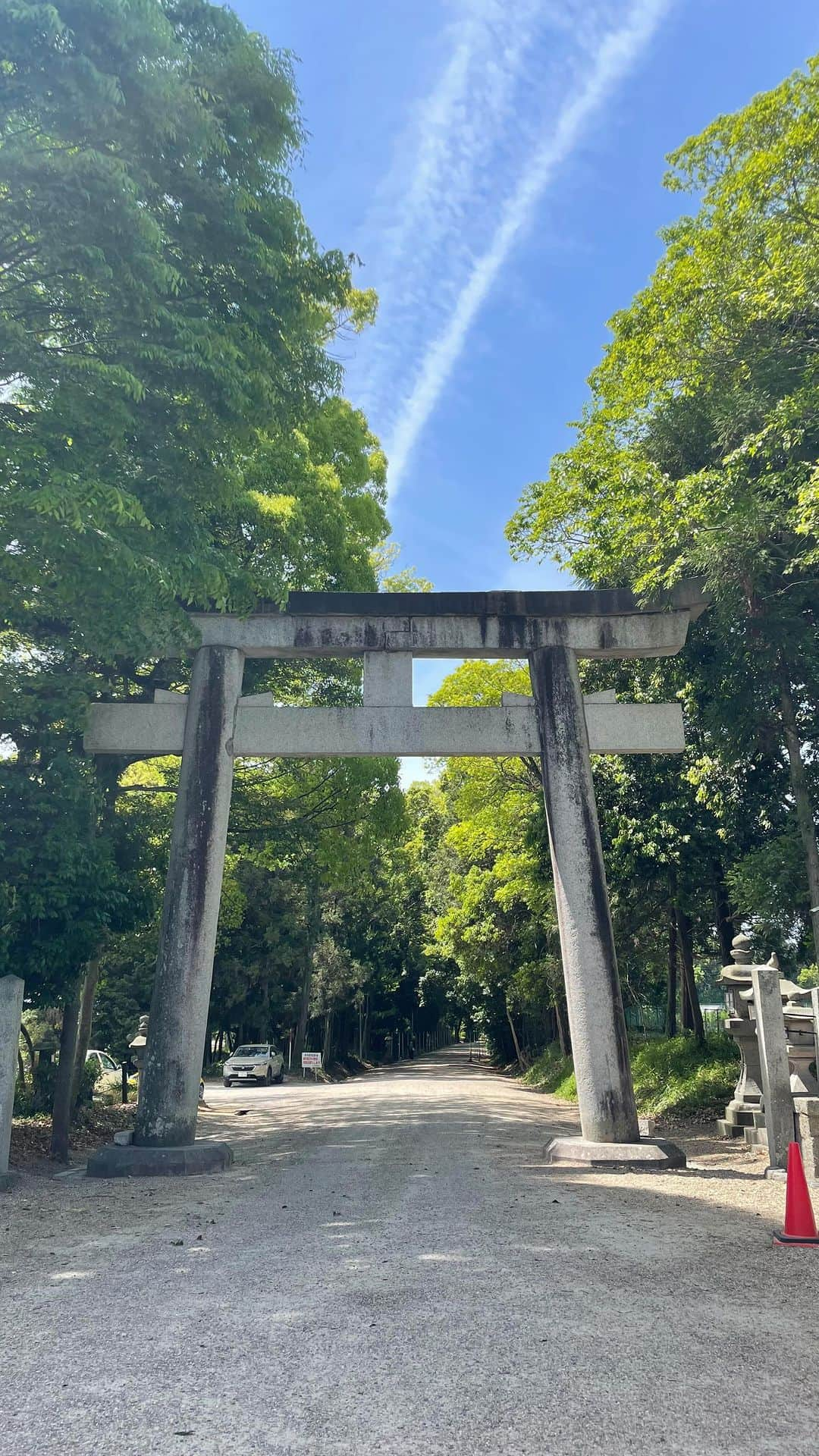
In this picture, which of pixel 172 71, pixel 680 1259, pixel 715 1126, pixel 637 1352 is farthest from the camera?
pixel 715 1126

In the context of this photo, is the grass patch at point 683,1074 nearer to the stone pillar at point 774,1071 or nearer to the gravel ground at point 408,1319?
the stone pillar at point 774,1071

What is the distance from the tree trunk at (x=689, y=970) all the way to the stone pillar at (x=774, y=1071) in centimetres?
614

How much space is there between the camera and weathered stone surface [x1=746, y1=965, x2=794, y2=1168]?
8594 millimetres

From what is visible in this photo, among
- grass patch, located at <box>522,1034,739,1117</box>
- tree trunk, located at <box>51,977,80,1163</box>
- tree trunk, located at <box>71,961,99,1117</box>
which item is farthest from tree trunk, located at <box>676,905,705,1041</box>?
tree trunk, located at <box>51,977,80,1163</box>

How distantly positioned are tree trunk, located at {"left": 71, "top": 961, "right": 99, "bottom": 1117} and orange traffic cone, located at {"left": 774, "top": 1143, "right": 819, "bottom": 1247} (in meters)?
9.30

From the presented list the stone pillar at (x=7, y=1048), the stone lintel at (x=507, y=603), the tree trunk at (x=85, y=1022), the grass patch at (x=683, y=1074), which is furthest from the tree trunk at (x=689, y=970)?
the stone pillar at (x=7, y=1048)

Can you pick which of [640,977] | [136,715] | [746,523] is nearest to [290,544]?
[136,715]

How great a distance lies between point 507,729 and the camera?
34.2 ft

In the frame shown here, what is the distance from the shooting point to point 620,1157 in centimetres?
845

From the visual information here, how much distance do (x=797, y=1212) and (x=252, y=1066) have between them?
891 inches

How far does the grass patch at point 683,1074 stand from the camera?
13.4 meters

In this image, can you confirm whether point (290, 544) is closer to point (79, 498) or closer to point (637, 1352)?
point (79, 498)

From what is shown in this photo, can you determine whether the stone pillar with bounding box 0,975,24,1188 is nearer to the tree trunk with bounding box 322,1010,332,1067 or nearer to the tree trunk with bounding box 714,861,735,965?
the tree trunk with bounding box 714,861,735,965

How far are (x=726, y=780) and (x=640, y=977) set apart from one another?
1444 cm
